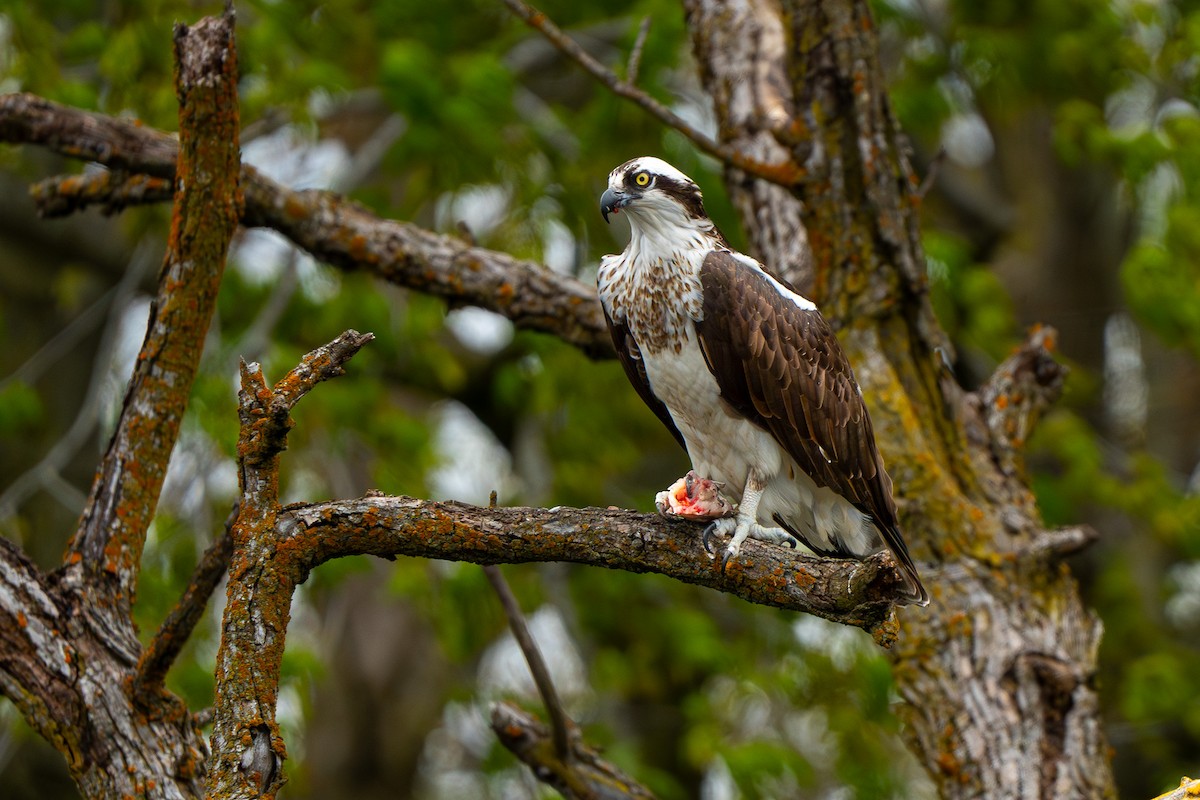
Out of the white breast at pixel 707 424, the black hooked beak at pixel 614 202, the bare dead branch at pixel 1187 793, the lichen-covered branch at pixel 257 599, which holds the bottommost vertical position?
the bare dead branch at pixel 1187 793

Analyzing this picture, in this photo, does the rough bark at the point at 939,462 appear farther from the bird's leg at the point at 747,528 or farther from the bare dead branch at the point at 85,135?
the bare dead branch at the point at 85,135

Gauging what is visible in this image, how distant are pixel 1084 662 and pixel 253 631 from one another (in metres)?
2.73

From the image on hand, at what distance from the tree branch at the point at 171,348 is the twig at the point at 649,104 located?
1.13 m

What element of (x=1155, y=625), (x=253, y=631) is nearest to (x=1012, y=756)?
(x=253, y=631)

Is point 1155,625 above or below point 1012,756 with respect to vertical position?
above

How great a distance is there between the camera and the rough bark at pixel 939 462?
4.00 metres

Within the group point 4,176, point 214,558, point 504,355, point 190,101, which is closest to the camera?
point 214,558

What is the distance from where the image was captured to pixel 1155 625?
8539mm

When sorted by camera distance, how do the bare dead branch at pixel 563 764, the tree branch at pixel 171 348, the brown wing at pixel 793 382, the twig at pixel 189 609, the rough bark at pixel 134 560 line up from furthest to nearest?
the bare dead branch at pixel 563 764 → the brown wing at pixel 793 382 → the tree branch at pixel 171 348 → the rough bark at pixel 134 560 → the twig at pixel 189 609

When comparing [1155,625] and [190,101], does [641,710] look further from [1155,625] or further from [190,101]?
[190,101]

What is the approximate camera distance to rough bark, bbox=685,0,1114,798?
400 centimetres

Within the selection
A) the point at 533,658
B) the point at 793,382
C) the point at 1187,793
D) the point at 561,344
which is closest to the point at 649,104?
the point at 793,382

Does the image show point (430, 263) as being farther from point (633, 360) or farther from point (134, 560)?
point (134, 560)

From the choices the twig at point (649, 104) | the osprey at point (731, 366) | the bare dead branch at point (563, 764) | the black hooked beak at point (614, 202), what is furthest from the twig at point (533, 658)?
the twig at point (649, 104)
